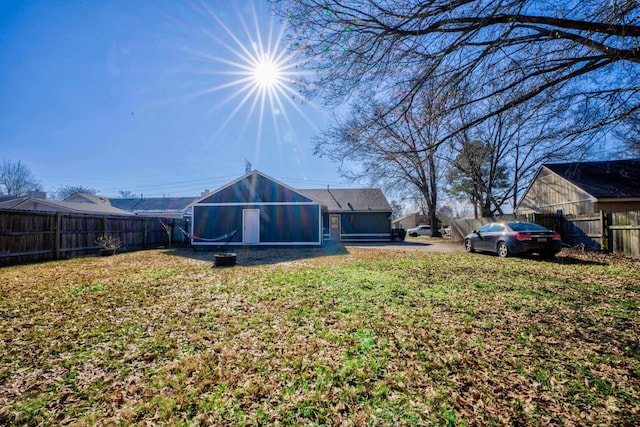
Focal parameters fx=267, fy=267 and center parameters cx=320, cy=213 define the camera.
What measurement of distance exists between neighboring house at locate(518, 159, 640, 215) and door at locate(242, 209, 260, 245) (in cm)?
1509

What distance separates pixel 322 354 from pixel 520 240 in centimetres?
881

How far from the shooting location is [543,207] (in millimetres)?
19531

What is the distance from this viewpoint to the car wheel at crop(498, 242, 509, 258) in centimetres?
918

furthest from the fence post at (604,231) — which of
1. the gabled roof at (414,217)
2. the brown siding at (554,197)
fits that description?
the gabled roof at (414,217)

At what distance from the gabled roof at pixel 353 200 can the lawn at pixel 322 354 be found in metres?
16.0

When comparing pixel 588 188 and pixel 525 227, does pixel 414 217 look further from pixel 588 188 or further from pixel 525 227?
pixel 525 227

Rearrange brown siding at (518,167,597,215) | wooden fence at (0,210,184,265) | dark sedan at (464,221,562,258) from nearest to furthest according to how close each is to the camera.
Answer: wooden fence at (0,210,184,265), dark sedan at (464,221,562,258), brown siding at (518,167,597,215)

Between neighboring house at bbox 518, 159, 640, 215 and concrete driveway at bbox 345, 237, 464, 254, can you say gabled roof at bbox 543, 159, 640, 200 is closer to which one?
neighboring house at bbox 518, 159, 640, 215

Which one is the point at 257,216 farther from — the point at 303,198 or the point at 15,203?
the point at 15,203

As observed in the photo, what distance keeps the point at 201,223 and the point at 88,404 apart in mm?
13609

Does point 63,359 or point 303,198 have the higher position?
point 303,198

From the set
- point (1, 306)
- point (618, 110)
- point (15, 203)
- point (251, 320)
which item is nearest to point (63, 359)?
point (251, 320)

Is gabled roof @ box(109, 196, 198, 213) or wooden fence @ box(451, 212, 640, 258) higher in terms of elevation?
gabled roof @ box(109, 196, 198, 213)

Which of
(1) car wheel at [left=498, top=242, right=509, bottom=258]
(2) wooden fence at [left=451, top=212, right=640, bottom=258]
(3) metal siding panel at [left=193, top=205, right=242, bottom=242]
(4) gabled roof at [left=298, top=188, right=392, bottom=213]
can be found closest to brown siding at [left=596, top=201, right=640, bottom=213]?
(2) wooden fence at [left=451, top=212, right=640, bottom=258]
